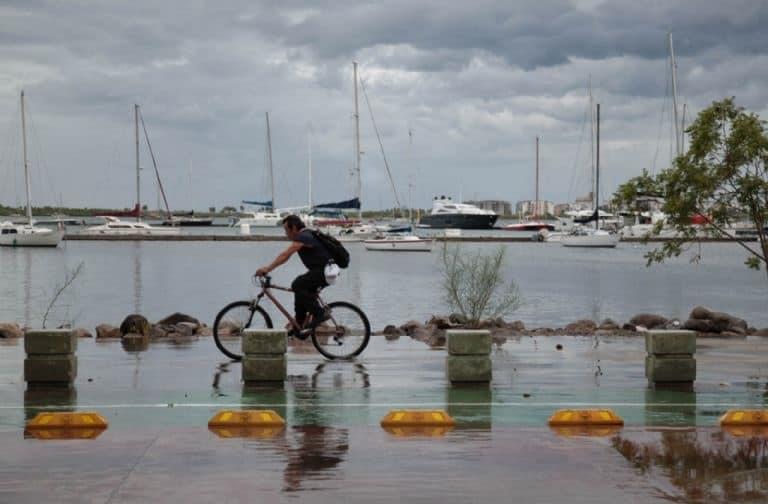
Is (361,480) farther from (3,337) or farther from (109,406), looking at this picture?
(3,337)

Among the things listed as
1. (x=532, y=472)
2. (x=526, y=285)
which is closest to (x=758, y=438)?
(x=532, y=472)

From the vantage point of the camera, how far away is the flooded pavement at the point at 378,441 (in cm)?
801

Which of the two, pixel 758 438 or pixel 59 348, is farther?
pixel 59 348

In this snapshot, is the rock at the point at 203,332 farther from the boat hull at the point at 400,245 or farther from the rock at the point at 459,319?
the boat hull at the point at 400,245

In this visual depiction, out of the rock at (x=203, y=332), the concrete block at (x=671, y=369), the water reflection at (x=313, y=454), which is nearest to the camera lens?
the water reflection at (x=313, y=454)

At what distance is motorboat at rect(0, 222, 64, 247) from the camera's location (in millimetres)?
105750

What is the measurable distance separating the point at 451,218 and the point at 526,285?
96927 mm

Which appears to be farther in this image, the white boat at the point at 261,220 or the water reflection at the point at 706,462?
the white boat at the point at 261,220

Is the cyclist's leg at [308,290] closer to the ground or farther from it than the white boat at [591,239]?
farther from it

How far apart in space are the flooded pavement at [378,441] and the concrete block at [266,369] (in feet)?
0.54

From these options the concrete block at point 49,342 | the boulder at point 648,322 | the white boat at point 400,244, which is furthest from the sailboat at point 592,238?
the concrete block at point 49,342

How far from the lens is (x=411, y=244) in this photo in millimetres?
104188

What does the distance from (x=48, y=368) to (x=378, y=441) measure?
4.93 meters

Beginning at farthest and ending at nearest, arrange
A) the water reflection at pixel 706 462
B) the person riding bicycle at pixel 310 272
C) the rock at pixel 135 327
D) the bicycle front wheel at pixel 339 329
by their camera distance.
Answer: the rock at pixel 135 327 < the bicycle front wheel at pixel 339 329 < the person riding bicycle at pixel 310 272 < the water reflection at pixel 706 462
